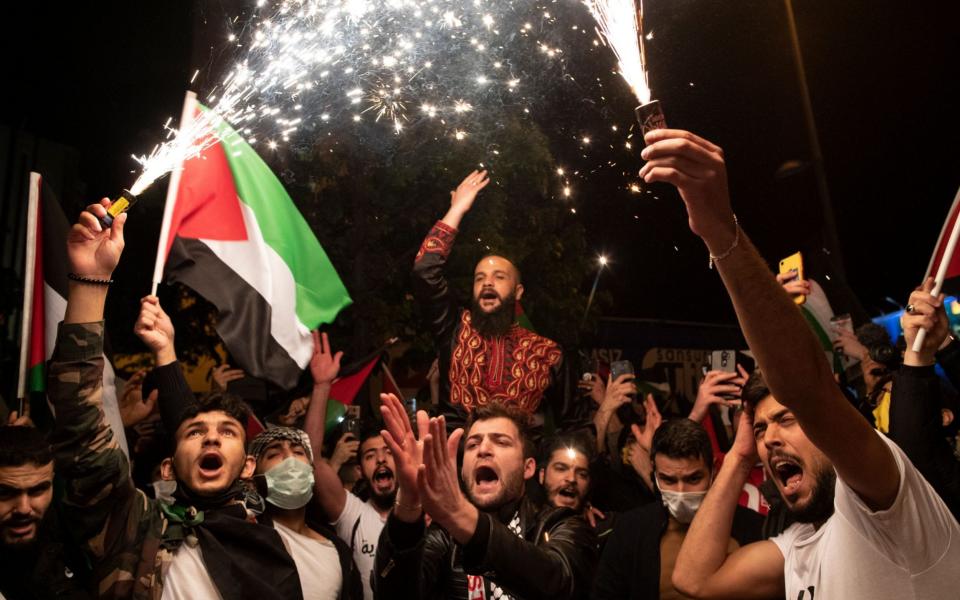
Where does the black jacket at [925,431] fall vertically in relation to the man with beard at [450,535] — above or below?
above

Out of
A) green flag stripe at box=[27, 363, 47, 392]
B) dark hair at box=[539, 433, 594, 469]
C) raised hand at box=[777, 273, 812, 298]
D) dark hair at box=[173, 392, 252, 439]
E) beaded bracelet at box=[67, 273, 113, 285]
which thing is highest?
raised hand at box=[777, 273, 812, 298]

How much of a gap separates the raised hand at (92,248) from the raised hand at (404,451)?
4.91ft

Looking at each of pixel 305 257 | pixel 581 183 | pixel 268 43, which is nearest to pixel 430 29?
pixel 268 43

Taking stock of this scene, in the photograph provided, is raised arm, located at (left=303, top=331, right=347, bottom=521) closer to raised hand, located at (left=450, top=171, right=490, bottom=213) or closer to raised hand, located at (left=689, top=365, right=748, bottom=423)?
raised hand, located at (left=450, top=171, right=490, bottom=213)

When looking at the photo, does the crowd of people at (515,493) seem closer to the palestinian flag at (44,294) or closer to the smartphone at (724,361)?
the palestinian flag at (44,294)

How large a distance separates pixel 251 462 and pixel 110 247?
1.23 meters

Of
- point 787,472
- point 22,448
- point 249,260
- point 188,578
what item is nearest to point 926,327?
point 787,472

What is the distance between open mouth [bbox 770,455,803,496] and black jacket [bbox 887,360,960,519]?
485mm

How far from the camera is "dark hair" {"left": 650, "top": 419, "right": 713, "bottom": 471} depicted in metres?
4.54

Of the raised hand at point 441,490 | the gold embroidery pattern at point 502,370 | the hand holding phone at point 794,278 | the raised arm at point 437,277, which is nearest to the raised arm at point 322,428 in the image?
the raised arm at point 437,277

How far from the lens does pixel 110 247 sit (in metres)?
3.84

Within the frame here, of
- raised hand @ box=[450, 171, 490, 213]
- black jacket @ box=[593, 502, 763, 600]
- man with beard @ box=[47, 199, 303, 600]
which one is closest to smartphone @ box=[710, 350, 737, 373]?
black jacket @ box=[593, 502, 763, 600]

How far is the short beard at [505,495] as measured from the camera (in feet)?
14.5

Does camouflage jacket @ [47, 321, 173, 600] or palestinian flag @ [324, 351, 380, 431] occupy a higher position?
palestinian flag @ [324, 351, 380, 431]
